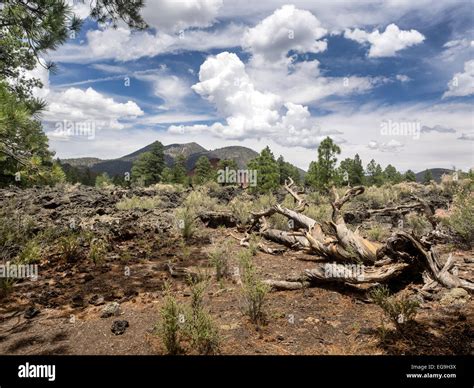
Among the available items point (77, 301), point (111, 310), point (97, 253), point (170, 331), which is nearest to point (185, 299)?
point (111, 310)

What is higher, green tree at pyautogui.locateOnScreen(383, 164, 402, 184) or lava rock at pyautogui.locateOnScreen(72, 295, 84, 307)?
green tree at pyautogui.locateOnScreen(383, 164, 402, 184)

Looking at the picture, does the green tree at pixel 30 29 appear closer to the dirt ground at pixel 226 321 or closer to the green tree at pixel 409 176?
the dirt ground at pixel 226 321

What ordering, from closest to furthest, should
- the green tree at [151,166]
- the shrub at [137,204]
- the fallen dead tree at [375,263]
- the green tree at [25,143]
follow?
the green tree at [25,143] < the fallen dead tree at [375,263] < the shrub at [137,204] < the green tree at [151,166]

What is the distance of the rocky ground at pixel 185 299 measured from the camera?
12.0 ft

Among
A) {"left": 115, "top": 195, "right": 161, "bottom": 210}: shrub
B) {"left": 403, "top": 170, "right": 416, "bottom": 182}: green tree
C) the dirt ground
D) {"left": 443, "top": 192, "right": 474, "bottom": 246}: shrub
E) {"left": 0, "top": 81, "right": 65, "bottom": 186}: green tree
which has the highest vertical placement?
{"left": 403, "top": 170, "right": 416, "bottom": 182}: green tree

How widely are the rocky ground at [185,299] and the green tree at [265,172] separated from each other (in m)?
31.4

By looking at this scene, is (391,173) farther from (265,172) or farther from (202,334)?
(202,334)

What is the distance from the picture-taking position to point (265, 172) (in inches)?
1658

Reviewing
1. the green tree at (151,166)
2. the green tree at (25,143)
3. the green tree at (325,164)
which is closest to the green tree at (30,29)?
the green tree at (25,143)

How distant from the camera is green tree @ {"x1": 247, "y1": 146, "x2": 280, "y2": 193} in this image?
39719 mm

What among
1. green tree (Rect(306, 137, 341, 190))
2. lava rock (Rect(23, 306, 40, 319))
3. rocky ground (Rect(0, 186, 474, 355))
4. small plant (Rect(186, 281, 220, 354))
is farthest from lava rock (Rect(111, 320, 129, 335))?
green tree (Rect(306, 137, 341, 190))

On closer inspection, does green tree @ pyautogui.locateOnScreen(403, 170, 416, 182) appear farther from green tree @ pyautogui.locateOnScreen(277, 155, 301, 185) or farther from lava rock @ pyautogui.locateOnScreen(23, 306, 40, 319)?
lava rock @ pyautogui.locateOnScreen(23, 306, 40, 319)

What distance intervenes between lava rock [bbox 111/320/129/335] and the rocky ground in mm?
13
